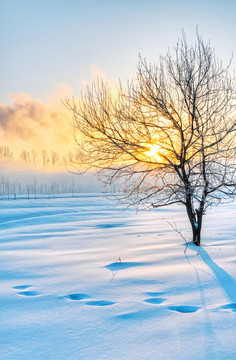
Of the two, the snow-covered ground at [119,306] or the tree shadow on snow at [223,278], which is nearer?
the snow-covered ground at [119,306]

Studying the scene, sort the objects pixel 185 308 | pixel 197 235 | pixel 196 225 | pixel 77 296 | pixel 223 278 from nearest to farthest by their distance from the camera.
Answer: pixel 185 308 → pixel 77 296 → pixel 223 278 → pixel 197 235 → pixel 196 225

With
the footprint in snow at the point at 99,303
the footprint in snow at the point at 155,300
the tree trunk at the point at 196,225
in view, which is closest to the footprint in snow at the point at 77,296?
the footprint in snow at the point at 99,303

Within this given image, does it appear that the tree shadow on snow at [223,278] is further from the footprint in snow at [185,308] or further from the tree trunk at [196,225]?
the tree trunk at [196,225]

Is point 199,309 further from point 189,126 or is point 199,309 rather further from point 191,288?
point 189,126

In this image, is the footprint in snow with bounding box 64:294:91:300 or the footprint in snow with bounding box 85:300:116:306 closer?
the footprint in snow with bounding box 85:300:116:306

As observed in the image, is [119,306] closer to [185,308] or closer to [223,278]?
[185,308]

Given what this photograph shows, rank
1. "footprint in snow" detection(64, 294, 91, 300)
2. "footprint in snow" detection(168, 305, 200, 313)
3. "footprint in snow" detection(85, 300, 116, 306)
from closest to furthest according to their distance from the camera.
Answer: "footprint in snow" detection(168, 305, 200, 313)
"footprint in snow" detection(85, 300, 116, 306)
"footprint in snow" detection(64, 294, 91, 300)

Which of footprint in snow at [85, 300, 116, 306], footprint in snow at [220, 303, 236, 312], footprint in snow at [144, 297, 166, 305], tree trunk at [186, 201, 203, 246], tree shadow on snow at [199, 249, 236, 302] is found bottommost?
tree shadow on snow at [199, 249, 236, 302]

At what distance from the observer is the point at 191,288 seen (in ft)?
11.1

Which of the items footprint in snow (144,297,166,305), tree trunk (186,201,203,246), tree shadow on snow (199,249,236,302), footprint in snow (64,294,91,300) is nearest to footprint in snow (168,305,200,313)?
footprint in snow (144,297,166,305)

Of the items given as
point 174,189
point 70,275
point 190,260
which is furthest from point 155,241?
point 70,275


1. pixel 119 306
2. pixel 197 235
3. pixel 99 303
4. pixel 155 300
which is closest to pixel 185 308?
pixel 155 300

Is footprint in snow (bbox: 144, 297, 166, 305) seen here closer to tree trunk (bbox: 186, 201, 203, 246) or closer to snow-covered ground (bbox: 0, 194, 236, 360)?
snow-covered ground (bbox: 0, 194, 236, 360)

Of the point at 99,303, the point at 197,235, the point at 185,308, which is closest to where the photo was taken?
the point at 185,308
